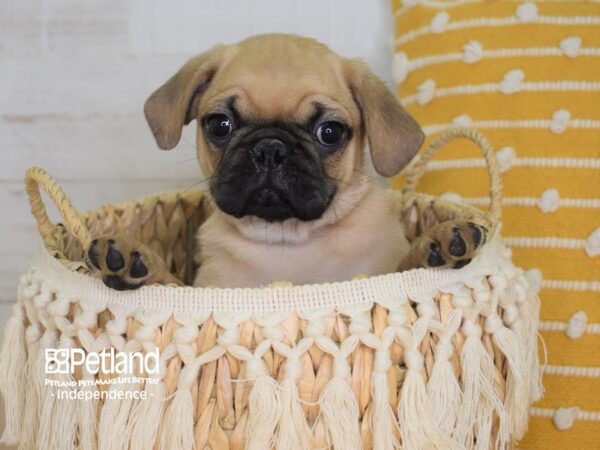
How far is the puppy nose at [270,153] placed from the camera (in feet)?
5.99

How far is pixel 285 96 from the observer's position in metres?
2.01

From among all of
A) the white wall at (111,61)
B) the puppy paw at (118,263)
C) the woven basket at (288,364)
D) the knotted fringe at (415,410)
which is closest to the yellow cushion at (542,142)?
the white wall at (111,61)

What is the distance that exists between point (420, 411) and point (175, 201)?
141 centimetres

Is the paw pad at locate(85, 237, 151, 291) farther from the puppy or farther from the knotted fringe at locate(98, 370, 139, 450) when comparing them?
the puppy

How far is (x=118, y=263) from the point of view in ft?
4.66

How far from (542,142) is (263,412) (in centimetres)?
151

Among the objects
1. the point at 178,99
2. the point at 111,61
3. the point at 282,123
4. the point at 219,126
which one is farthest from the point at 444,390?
the point at 111,61

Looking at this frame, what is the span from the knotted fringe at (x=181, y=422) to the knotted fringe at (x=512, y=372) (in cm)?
67

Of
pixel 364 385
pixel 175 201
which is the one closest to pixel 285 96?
pixel 175 201

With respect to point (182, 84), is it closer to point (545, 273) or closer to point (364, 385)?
point (364, 385)

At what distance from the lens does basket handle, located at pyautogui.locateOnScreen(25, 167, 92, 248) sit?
1.57 metres

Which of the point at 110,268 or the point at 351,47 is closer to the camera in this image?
the point at 110,268

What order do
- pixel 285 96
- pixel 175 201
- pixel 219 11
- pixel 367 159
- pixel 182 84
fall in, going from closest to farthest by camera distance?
pixel 285 96, pixel 182 84, pixel 367 159, pixel 175 201, pixel 219 11

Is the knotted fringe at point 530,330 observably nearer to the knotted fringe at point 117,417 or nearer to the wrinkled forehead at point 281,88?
the wrinkled forehead at point 281,88
